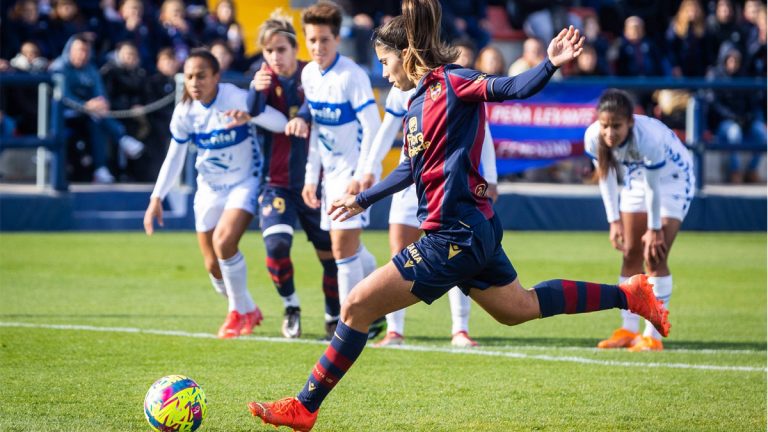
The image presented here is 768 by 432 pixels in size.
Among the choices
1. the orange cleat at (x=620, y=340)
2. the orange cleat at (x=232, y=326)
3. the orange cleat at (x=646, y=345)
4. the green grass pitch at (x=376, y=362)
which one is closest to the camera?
the green grass pitch at (x=376, y=362)

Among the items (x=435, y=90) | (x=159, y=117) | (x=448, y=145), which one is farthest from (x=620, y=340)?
(x=159, y=117)

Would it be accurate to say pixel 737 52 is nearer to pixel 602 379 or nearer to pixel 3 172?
pixel 3 172

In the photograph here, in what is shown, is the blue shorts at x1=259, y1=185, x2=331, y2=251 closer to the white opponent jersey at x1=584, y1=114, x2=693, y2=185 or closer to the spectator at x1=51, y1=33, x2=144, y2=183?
the white opponent jersey at x1=584, y1=114, x2=693, y2=185

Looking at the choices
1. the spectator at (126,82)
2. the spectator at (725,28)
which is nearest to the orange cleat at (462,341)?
the spectator at (126,82)

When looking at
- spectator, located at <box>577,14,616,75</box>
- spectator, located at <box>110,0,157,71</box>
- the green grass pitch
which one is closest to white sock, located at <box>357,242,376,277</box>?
the green grass pitch

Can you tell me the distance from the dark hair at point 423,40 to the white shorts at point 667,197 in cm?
345

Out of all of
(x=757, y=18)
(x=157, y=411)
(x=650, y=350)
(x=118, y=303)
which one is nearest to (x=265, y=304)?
(x=118, y=303)

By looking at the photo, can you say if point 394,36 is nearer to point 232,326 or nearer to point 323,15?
point 323,15

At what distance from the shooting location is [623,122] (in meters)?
8.31

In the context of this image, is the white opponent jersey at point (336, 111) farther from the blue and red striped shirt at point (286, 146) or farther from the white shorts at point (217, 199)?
the white shorts at point (217, 199)

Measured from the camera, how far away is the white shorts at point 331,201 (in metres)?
8.65

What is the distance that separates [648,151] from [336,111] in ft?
7.37

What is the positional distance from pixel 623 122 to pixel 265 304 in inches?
156

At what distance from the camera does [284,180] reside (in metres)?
9.13
